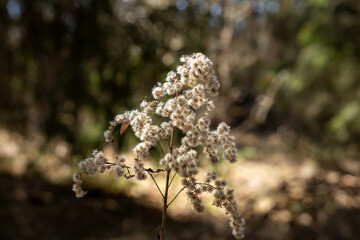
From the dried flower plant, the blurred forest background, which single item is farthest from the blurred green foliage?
the dried flower plant

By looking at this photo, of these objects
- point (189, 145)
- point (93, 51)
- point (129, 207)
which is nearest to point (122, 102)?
point (93, 51)

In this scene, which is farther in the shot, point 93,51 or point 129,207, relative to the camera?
point 129,207

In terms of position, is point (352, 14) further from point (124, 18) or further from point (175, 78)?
point (175, 78)

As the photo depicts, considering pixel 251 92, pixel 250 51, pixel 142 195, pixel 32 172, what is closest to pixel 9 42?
pixel 32 172

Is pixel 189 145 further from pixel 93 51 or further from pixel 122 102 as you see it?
pixel 93 51

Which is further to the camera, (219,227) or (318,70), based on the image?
(318,70)

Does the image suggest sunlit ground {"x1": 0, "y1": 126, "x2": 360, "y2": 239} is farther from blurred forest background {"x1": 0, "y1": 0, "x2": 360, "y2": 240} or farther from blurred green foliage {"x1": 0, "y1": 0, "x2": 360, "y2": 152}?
blurred green foliage {"x1": 0, "y1": 0, "x2": 360, "y2": 152}

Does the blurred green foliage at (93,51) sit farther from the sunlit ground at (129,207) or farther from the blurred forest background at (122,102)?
the sunlit ground at (129,207)
